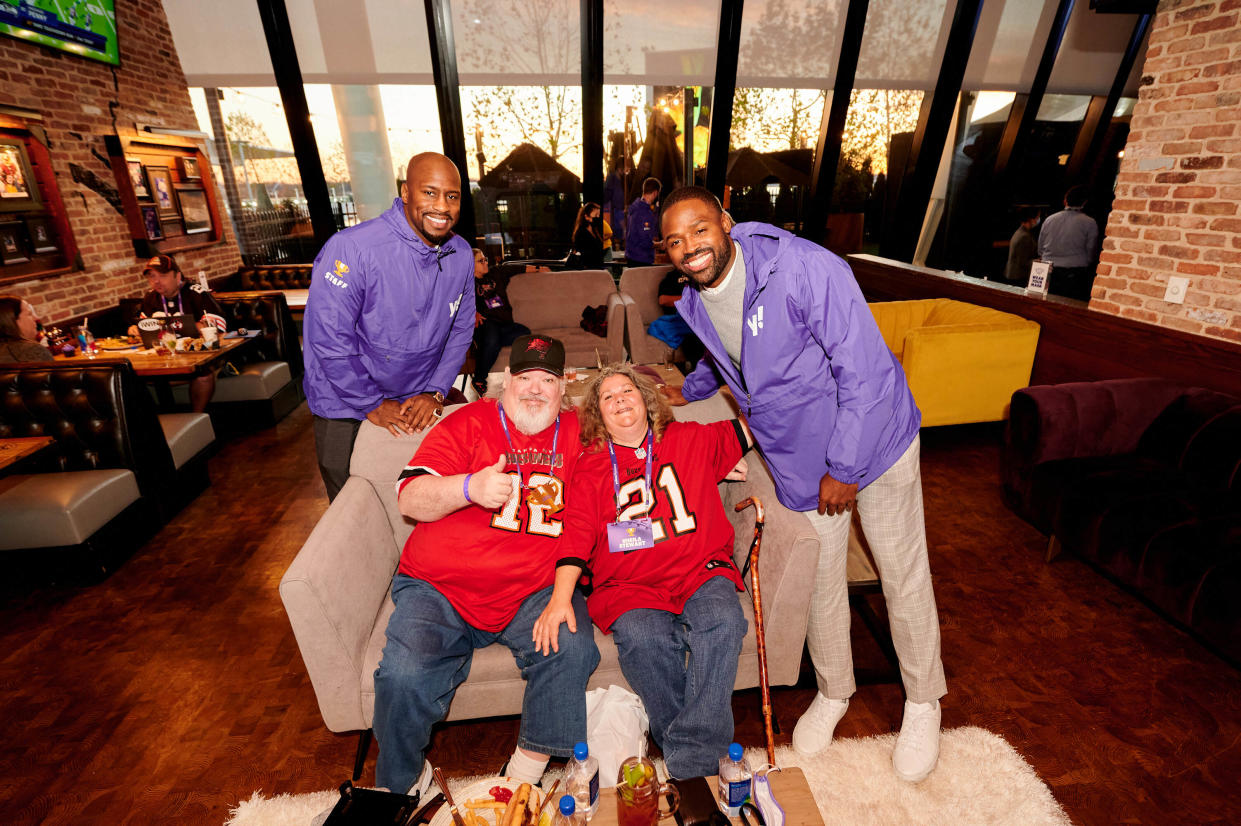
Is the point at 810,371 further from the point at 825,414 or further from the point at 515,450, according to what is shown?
the point at 515,450

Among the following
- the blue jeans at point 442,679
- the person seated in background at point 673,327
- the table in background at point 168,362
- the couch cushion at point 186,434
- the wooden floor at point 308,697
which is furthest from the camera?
the person seated in background at point 673,327

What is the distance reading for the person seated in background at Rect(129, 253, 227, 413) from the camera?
186 inches

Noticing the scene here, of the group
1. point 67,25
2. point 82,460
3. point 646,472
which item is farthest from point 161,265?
point 646,472

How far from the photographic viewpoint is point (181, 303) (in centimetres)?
496

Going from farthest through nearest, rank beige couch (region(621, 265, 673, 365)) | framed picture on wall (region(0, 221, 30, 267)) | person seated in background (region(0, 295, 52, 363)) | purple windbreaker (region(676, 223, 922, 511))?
1. beige couch (region(621, 265, 673, 365))
2. framed picture on wall (region(0, 221, 30, 267))
3. person seated in background (region(0, 295, 52, 363))
4. purple windbreaker (region(676, 223, 922, 511))

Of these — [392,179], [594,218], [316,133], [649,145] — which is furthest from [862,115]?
[316,133]

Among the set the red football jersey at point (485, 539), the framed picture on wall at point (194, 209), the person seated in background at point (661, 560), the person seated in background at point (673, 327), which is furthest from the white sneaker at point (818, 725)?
the framed picture on wall at point (194, 209)

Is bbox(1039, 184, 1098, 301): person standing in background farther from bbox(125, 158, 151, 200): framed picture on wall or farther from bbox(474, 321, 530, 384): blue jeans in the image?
bbox(125, 158, 151, 200): framed picture on wall

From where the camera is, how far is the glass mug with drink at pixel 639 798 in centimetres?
142

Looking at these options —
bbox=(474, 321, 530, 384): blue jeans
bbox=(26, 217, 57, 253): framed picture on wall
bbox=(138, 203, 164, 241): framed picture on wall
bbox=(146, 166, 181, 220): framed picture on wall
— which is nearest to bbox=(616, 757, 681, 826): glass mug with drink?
bbox=(474, 321, 530, 384): blue jeans

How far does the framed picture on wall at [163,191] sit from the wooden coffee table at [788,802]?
6.97 meters

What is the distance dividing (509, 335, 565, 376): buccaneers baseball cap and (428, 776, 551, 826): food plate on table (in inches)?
49.7

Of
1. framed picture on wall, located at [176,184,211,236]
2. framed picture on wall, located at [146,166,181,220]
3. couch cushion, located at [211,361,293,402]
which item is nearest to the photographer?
couch cushion, located at [211,361,293,402]

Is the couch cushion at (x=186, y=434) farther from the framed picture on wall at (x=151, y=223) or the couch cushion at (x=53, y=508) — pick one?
the framed picture on wall at (x=151, y=223)
